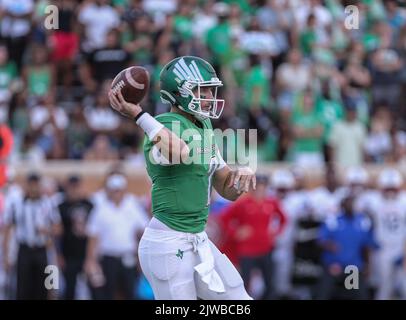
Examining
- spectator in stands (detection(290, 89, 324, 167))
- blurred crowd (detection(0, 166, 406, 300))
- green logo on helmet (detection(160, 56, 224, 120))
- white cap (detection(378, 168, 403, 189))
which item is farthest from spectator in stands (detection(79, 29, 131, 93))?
green logo on helmet (detection(160, 56, 224, 120))

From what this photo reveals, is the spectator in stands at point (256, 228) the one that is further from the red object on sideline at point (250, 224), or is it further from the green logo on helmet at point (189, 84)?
Answer: the green logo on helmet at point (189, 84)

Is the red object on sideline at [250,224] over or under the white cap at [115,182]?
under

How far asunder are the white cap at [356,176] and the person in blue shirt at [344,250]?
741 mm

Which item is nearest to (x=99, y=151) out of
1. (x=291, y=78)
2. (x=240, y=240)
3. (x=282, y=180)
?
(x=282, y=180)

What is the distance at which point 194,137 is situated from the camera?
6.55 metres

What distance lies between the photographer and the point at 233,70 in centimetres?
1479

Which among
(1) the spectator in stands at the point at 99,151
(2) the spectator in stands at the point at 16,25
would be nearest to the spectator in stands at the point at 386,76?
(1) the spectator in stands at the point at 99,151

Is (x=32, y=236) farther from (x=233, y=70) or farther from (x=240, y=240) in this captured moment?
(x=233, y=70)

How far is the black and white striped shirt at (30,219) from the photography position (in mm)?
11805

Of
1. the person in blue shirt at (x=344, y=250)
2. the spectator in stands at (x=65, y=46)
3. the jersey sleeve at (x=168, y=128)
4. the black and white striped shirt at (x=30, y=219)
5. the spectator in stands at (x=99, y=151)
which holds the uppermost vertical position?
the spectator in stands at (x=65, y=46)

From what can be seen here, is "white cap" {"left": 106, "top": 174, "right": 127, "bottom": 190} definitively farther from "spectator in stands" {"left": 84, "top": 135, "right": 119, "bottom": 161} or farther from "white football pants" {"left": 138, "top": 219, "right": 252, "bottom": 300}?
"white football pants" {"left": 138, "top": 219, "right": 252, "bottom": 300}

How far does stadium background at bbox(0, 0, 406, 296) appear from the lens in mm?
13734
